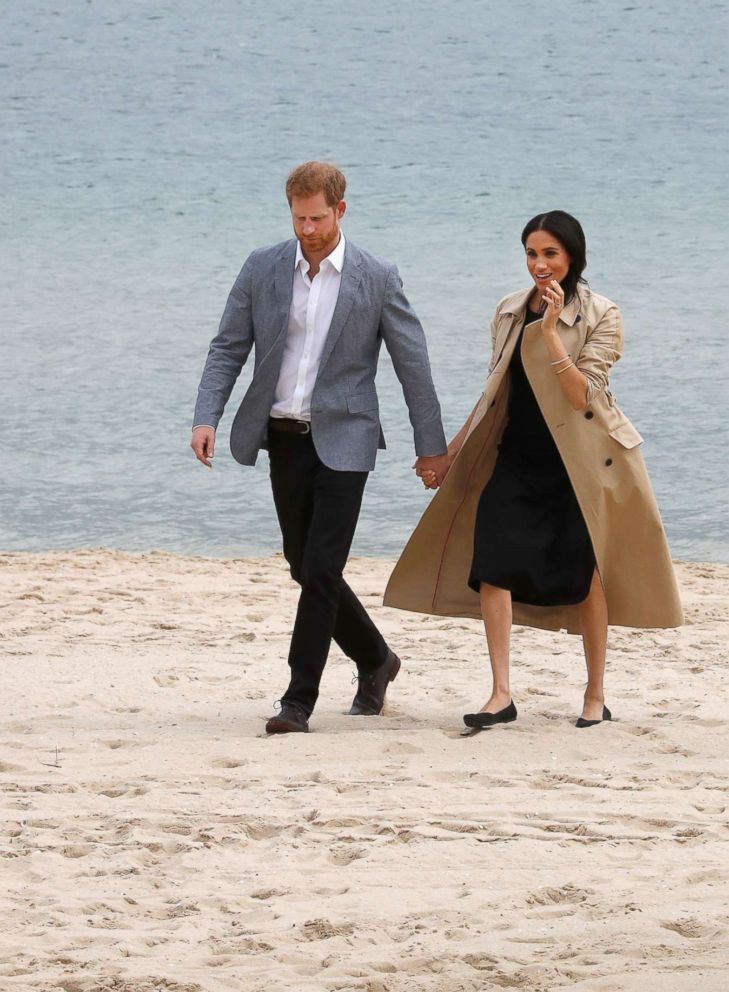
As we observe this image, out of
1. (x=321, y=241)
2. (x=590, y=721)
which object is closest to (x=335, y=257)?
(x=321, y=241)

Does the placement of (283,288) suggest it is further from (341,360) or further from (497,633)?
(497,633)

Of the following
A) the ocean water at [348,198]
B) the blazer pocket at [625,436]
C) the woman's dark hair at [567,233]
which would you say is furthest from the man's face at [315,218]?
the ocean water at [348,198]

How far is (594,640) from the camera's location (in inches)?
222

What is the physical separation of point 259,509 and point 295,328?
23.4 feet

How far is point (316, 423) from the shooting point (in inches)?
215

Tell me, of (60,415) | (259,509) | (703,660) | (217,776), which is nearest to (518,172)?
(60,415)

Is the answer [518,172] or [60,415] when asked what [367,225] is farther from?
[60,415]

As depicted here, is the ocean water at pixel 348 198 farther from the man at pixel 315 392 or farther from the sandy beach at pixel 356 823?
the man at pixel 315 392

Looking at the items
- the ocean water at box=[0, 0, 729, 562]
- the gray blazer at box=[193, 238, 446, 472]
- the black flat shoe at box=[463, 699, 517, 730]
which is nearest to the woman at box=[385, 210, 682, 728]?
the black flat shoe at box=[463, 699, 517, 730]

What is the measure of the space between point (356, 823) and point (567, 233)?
6.67 feet

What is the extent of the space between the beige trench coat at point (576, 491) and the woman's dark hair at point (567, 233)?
0.08m

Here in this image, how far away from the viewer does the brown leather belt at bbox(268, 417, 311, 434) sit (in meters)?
5.50

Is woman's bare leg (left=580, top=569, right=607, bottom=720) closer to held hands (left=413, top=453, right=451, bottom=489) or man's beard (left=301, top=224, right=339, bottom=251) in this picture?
held hands (left=413, top=453, right=451, bottom=489)

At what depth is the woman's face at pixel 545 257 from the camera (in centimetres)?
531
